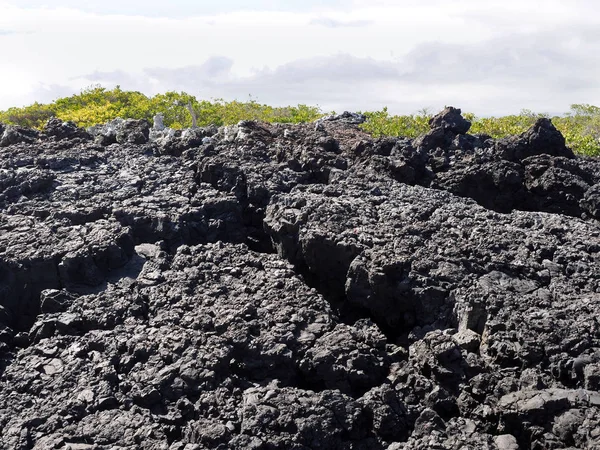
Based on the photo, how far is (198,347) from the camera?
425 inches

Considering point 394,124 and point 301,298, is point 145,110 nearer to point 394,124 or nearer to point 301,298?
point 394,124

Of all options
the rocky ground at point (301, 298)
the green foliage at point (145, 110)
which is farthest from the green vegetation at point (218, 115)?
the rocky ground at point (301, 298)

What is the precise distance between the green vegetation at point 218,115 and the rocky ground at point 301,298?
10227 mm

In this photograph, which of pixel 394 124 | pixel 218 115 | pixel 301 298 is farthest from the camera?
pixel 218 115

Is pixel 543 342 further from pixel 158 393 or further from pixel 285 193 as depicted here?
pixel 285 193

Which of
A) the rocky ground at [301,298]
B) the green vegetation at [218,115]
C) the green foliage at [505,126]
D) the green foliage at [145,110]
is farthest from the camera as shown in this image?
the green foliage at [145,110]

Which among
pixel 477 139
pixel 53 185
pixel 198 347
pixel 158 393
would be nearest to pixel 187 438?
pixel 158 393

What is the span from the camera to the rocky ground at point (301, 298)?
9570mm

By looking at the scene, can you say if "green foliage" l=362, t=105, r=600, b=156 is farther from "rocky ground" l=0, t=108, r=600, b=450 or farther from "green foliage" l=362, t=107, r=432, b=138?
"rocky ground" l=0, t=108, r=600, b=450

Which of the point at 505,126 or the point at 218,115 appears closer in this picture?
the point at 505,126

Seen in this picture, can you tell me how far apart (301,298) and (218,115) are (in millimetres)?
24386

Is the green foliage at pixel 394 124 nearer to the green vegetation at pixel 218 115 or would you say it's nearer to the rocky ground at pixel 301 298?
the green vegetation at pixel 218 115

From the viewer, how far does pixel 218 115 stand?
34625 millimetres

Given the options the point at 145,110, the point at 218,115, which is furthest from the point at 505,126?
the point at 145,110
